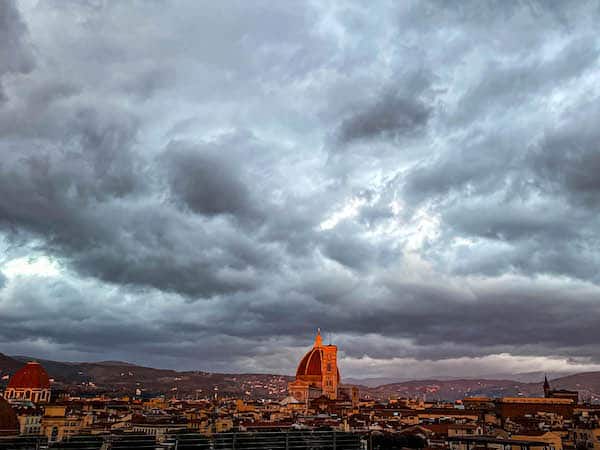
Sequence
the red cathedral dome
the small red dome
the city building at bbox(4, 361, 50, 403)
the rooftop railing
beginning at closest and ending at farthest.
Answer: the rooftop railing
the red cathedral dome
the city building at bbox(4, 361, 50, 403)
the small red dome

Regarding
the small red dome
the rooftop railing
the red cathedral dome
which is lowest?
the red cathedral dome

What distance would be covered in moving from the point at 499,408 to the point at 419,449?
67.7 meters

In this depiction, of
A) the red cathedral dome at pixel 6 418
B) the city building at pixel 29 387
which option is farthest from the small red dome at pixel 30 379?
the red cathedral dome at pixel 6 418

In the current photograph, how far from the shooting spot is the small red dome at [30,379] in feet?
456

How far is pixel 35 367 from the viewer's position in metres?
146

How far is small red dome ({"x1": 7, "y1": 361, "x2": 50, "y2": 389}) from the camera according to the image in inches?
5477

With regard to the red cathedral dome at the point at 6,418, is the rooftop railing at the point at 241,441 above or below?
above

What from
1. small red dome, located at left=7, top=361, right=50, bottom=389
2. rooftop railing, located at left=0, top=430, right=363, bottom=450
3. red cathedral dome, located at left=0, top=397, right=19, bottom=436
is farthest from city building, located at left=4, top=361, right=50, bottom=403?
rooftop railing, located at left=0, top=430, right=363, bottom=450

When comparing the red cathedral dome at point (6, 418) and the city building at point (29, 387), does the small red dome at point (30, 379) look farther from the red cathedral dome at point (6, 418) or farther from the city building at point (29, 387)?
the red cathedral dome at point (6, 418)

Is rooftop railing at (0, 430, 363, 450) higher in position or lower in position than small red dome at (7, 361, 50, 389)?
lower

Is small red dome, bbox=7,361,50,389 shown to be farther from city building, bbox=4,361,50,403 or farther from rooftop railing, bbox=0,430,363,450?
rooftop railing, bbox=0,430,363,450

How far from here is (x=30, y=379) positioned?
461 ft

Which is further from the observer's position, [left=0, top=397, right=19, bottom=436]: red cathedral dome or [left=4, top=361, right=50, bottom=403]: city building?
[left=4, top=361, right=50, bottom=403]: city building

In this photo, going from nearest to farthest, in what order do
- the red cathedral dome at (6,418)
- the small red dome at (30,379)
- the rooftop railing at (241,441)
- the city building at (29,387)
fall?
the rooftop railing at (241,441) < the red cathedral dome at (6,418) < the city building at (29,387) < the small red dome at (30,379)
